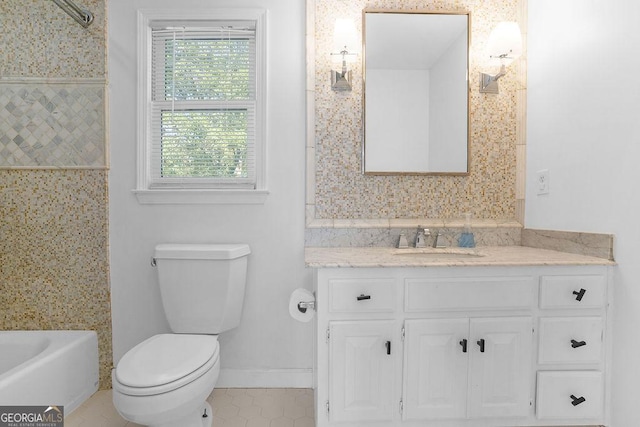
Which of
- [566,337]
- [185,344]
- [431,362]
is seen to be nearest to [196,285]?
[185,344]

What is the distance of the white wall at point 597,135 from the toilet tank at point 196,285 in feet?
5.35

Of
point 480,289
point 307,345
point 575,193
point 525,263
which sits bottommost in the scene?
point 307,345

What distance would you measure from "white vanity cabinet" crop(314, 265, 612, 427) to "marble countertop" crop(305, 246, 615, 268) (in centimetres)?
3

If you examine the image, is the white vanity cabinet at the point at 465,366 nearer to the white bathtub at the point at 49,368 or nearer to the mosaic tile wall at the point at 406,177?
the mosaic tile wall at the point at 406,177

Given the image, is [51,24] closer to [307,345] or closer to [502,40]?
[307,345]

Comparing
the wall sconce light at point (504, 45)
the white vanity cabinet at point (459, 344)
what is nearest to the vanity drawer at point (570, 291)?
the white vanity cabinet at point (459, 344)

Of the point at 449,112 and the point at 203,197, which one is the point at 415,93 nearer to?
the point at 449,112

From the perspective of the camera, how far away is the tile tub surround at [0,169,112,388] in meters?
1.90

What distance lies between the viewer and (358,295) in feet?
4.48

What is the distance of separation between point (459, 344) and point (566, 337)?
0.44 m

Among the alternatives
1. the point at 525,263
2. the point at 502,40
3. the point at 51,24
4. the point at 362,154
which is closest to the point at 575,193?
the point at 525,263

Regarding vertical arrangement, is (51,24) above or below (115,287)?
above

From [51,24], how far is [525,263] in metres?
2.61

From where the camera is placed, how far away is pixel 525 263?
1.38m
